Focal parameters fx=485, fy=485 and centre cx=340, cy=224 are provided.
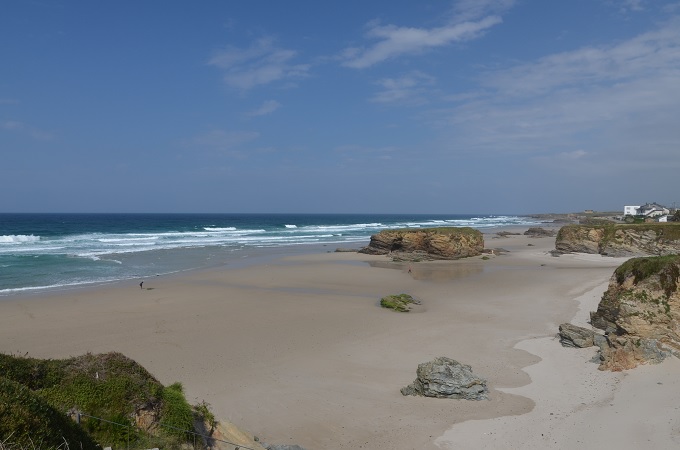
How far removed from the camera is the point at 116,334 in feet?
56.7

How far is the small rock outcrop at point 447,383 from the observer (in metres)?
11.4

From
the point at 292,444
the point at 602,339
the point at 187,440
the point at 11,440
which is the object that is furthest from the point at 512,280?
the point at 11,440

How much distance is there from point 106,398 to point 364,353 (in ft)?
30.9

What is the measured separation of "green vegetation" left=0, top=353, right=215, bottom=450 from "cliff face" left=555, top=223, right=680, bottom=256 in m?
39.4

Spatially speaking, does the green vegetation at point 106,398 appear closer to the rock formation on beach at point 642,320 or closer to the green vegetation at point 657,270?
the rock formation on beach at point 642,320

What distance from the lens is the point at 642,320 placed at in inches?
→ 515

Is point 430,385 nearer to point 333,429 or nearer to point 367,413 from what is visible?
point 367,413

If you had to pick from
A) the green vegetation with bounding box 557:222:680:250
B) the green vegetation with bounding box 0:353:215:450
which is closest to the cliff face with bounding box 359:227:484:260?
the green vegetation with bounding box 557:222:680:250

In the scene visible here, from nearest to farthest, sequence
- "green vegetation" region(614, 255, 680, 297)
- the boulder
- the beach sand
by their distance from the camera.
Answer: the beach sand
"green vegetation" region(614, 255, 680, 297)
the boulder

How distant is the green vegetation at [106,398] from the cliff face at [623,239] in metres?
39.4

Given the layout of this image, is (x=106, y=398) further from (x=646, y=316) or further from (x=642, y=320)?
(x=646, y=316)

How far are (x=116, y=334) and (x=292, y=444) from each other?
10524mm

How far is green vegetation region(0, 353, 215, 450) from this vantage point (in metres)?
6.21

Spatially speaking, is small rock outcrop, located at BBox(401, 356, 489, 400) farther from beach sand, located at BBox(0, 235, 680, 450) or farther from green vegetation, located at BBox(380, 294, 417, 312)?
green vegetation, located at BBox(380, 294, 417, 312)
